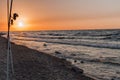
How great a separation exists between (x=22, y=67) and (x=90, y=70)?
5.29 metres

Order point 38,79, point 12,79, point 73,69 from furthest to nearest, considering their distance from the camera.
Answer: point 73,69 < point 38,79 < point 12,79

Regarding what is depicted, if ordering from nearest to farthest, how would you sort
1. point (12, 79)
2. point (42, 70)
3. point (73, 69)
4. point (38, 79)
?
1. point (12, 79)
2. point (38, 79)
3. point (42, 70)
4. point (73, 69)

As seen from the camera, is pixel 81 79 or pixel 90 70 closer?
pixel 81 79

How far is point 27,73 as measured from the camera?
507 inches

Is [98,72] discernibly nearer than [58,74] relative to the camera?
No

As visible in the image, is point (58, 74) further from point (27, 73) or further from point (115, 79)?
point (115, 79)

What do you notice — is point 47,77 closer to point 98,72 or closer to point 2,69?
point 2,69

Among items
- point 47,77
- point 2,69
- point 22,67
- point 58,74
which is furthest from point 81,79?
point 2,69

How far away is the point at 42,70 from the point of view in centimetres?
1434

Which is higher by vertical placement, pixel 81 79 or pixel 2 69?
A: pixel 2 69

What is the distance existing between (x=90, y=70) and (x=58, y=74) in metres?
4.23

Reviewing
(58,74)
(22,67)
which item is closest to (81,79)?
(58,74)

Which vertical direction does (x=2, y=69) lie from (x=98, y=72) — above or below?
above

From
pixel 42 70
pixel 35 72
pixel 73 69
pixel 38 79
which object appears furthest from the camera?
pixel 73 69
